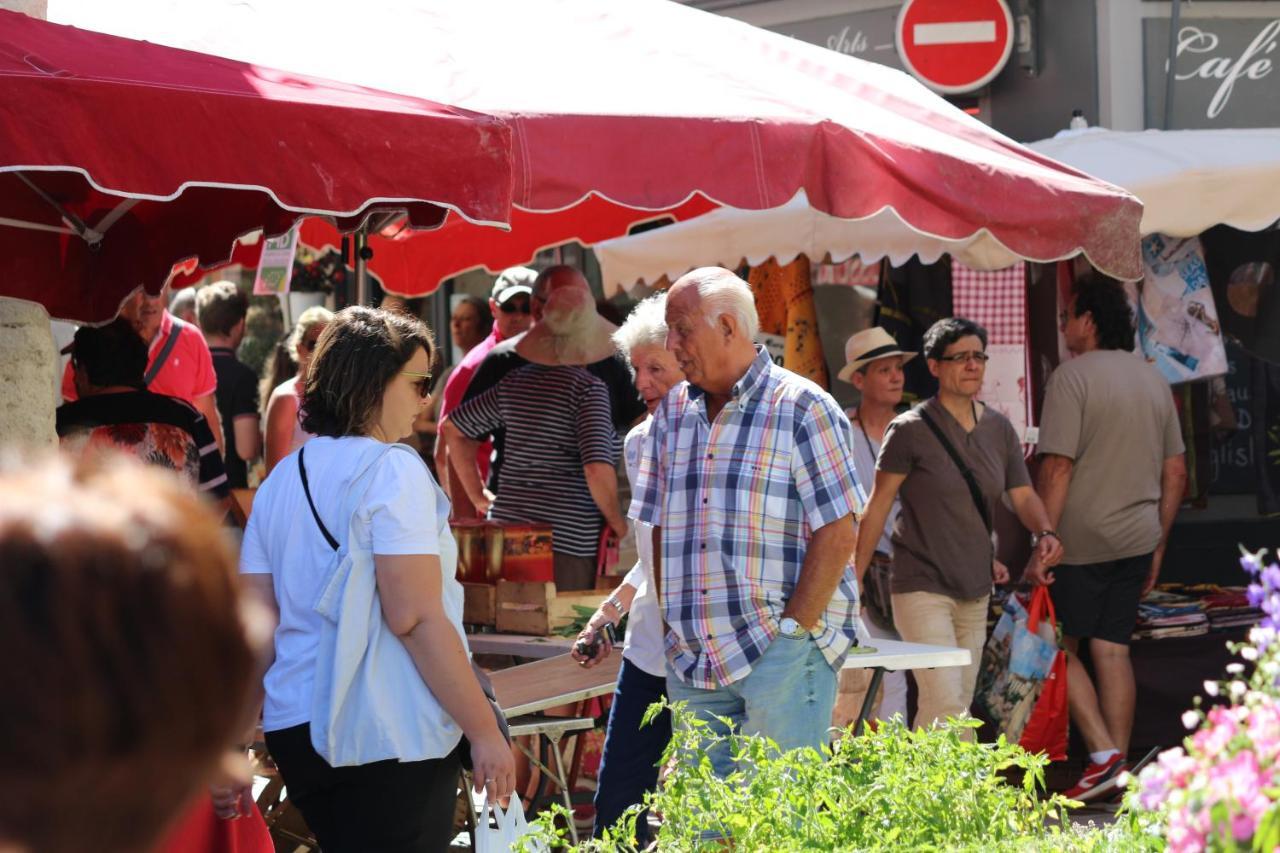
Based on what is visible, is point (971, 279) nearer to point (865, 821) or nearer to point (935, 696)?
point (935, 696)

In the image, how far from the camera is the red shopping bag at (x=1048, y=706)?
6664mm

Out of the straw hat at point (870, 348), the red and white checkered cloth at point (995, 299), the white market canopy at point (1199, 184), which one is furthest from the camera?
the red and white checkered cloth at point (995, 299)

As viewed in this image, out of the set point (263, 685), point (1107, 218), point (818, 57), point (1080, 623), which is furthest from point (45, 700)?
point (1080, 623)

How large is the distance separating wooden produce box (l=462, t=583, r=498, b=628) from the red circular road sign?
5.06m

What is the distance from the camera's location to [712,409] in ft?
13.7

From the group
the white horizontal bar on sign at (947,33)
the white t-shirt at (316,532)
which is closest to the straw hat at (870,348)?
the white horizontal bar on sign at (947,33)

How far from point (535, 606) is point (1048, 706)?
2303 mm

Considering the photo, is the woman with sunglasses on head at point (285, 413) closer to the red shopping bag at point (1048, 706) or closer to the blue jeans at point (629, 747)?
the blue jeans at point (629, 747)

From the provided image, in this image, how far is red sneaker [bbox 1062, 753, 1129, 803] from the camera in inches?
257

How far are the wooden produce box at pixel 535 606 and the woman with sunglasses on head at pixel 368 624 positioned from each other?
2218 millimetres

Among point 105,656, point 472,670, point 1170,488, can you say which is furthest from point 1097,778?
point 105,656

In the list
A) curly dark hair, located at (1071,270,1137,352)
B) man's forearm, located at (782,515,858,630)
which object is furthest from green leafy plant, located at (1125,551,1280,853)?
curly dark hair, located at (1071,270,1137,352)

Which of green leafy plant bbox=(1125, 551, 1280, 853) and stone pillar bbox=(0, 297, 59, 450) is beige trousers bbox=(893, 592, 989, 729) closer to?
stone pillar bbox=(0, 297, 59, 450)

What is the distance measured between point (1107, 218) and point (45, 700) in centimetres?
503
